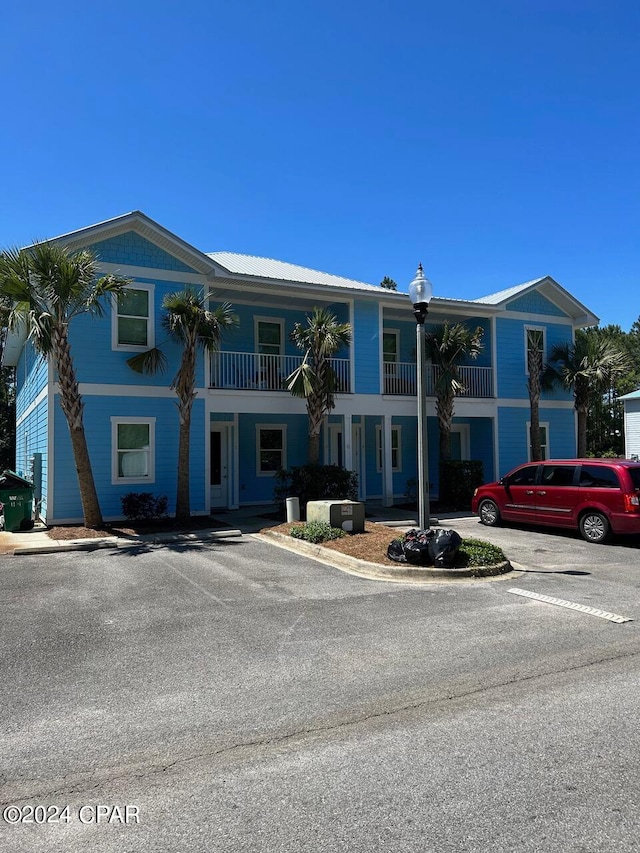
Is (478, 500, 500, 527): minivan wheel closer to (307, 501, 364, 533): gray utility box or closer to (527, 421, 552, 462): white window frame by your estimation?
(307, 501, 364, 533): gray utility box

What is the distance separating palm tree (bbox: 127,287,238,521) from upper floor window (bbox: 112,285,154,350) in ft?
1.34

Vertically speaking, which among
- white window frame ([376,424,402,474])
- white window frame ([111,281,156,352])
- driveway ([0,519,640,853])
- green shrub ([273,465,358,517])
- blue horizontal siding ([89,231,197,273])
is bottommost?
driveway ([0,519,640,853])

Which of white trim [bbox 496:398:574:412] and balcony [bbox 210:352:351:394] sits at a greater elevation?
balcony [bbox 210:352:351:394]

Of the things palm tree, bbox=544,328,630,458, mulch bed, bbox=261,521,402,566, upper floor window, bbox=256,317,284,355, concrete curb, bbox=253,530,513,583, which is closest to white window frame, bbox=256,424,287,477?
upper floor window, bbox=256,317,284,355

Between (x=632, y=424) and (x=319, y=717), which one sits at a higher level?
(x=632, y=424)

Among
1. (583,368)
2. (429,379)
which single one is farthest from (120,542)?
(583,368)

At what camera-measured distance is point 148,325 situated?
50.4 feet

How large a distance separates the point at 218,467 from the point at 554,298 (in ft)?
44.0

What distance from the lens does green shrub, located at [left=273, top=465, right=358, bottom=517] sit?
15711 mm

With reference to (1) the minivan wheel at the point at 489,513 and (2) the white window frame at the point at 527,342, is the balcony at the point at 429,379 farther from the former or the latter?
(1) the minivan wheel at the point at 489,513

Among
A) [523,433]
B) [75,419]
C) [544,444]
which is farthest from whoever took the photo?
[544,444]

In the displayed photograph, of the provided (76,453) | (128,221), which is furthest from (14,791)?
(128,221)

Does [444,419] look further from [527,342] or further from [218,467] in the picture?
[218,467]

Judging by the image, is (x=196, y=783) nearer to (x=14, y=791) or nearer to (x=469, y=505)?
(x=14, y=791)
